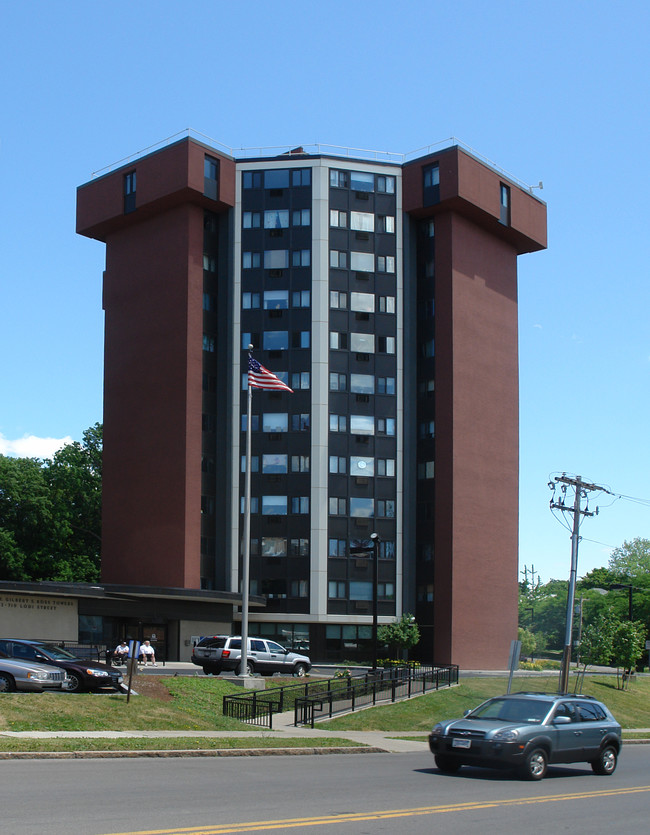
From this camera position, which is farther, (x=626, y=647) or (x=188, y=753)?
(x=626, y=647)

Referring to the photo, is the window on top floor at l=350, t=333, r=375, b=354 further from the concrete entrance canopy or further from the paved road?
the paved road

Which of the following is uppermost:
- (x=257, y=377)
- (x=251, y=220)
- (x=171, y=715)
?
(x=251, y=220)

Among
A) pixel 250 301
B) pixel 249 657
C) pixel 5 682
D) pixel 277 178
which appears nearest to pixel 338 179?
pixel 277 178

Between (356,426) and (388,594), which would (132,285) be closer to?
(356,426)

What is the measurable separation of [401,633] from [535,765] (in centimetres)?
4568

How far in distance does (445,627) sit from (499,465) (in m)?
12.3

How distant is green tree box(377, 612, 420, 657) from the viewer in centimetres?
6391

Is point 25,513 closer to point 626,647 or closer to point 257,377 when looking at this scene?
point 257,377

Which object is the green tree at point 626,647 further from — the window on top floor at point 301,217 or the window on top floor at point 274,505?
the window on top floor at point 301,217

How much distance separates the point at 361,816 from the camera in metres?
13.1

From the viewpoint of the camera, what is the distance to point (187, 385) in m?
67.4

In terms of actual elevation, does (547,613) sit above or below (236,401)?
below

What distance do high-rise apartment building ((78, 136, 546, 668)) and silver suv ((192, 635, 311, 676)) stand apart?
21225 millimetres

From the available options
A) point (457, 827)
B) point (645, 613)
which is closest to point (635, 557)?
point (645, 613)
